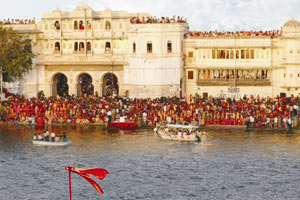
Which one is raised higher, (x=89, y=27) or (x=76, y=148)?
(x=89, y=27)

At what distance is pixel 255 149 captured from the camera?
90125 mm

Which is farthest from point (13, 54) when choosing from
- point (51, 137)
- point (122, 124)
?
point (51, 137)

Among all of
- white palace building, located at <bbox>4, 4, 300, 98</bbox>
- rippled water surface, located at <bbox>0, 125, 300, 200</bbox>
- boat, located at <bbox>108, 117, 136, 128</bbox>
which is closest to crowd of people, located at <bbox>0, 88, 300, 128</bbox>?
boat, located at <bbox>108, 117, 136, 128</bbox>

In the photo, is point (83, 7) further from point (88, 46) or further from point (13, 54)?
→ point (13, 54)

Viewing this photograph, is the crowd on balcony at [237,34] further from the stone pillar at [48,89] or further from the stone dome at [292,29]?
the stone pillar at [48,89]

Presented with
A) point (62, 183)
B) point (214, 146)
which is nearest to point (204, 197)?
point (62, 183)

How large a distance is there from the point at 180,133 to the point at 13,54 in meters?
33.1

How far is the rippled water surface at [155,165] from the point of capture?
74750 mm

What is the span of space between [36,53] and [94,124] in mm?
22001

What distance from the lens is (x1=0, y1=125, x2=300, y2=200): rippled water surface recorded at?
2943 inches

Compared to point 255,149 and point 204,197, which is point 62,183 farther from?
point 255,149

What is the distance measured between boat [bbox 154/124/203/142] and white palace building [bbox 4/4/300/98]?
17.9 m

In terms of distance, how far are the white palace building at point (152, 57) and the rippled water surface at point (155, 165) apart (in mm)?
17263

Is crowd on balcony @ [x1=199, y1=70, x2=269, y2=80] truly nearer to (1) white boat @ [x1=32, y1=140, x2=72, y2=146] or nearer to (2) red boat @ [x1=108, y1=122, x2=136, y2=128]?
(2) red boat @ [x1=108, y1=122, x2=136, y2=128]
